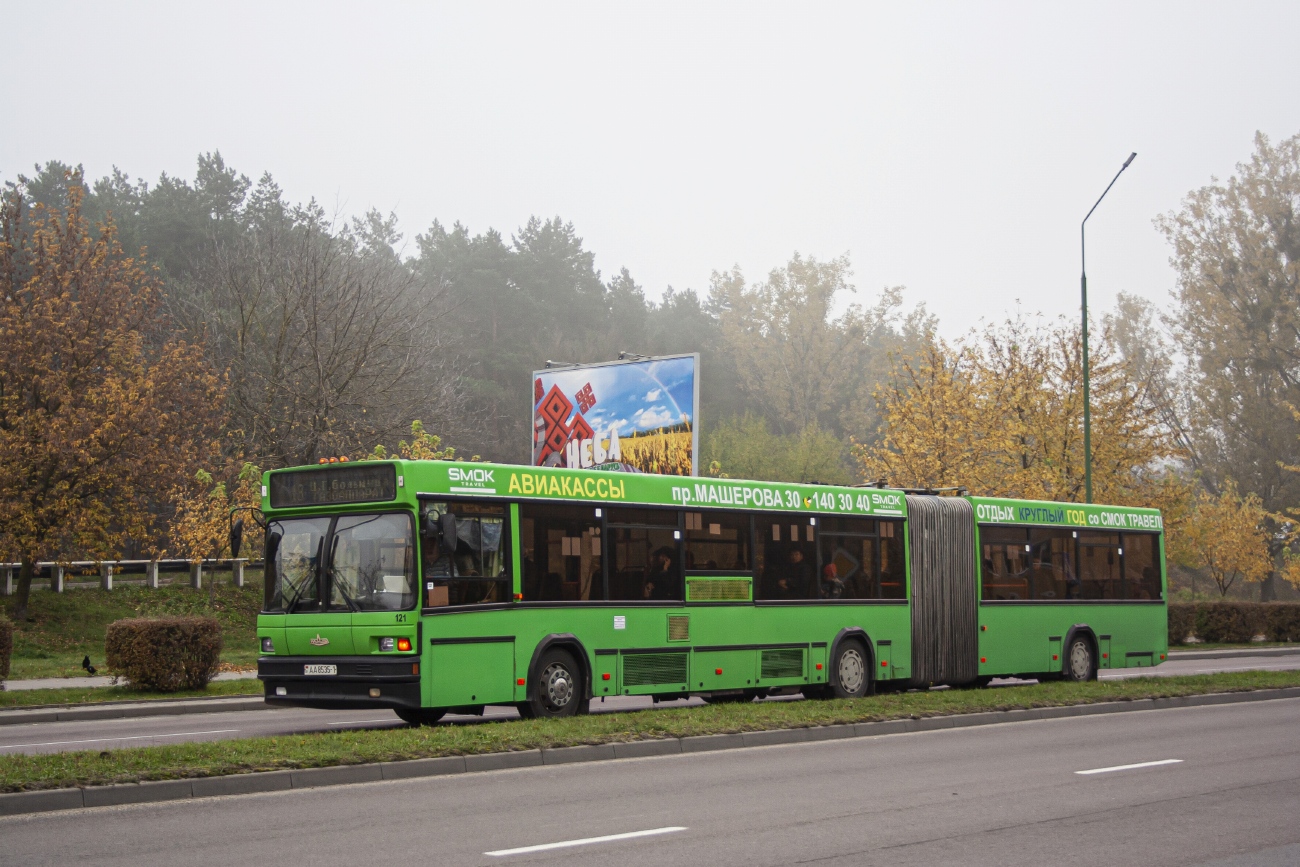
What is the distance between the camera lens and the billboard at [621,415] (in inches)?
1351

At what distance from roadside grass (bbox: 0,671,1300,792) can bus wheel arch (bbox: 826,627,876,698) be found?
0.95 metres

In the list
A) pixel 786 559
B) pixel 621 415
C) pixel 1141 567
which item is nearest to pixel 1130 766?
pixel 786 559

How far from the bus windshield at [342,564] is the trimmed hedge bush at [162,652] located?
22.1ft

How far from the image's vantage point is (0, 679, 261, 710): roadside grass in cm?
1933

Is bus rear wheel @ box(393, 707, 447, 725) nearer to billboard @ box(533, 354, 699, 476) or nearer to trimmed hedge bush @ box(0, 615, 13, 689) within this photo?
trimmed hedge bush @ box(0, 615, 13, 689)

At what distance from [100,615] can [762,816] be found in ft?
98.7

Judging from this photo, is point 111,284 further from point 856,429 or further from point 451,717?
point 856,429

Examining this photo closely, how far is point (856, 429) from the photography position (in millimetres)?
98375

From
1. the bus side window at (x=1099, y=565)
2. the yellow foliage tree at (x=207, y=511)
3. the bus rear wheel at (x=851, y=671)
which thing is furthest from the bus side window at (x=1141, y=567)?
the yellow foliage tree at (x=207, y=511)

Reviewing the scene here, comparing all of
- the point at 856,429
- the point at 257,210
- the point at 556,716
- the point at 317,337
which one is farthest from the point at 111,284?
the point at 856,429

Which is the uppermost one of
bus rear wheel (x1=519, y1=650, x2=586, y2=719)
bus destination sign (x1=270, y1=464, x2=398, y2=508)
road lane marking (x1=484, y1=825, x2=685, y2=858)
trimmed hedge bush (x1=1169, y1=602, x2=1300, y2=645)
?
bus destination sign (x1=270, y1=464, x2=398, y2=508)

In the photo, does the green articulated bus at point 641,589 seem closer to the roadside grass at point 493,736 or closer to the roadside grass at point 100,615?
the roadside grass at point 493,736

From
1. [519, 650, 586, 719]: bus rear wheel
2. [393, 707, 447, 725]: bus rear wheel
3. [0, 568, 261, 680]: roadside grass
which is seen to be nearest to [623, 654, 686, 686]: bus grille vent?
[519, 650, 586, 719]: bus rear wheel

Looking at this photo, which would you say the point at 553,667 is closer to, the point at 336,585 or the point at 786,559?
the point at 336,585
